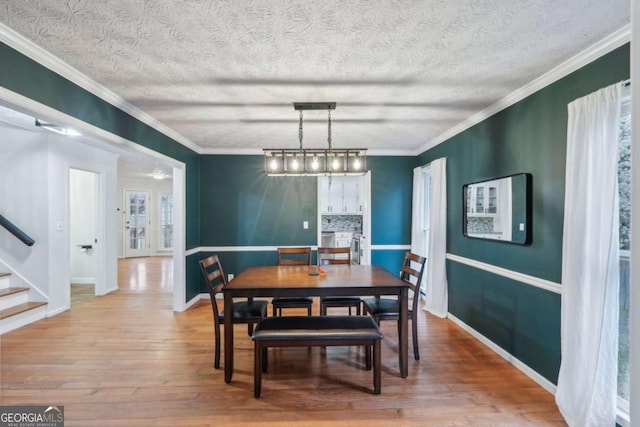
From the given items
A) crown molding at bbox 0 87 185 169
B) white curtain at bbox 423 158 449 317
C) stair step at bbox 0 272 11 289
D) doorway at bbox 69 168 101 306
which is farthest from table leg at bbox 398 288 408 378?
doorway at bbox 69 168 101 306

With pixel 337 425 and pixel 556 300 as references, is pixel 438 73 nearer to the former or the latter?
pixel 556 300

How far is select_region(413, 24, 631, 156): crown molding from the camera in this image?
1840 mm

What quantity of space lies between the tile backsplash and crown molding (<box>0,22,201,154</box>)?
476 centimetres

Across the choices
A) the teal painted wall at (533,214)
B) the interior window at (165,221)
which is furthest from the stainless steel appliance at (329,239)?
the interior window at (165,221)

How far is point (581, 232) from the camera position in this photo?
197cm

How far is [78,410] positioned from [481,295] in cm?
364

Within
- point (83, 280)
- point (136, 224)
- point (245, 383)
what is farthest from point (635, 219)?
point (136, 224)

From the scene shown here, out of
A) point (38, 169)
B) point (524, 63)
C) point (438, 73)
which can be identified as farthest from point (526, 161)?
point (38, 169)

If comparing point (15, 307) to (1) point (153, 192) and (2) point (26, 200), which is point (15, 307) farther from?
(1) point (153, 192)

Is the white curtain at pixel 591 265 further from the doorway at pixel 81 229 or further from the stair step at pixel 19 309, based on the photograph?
the doorway at pixel 81 229

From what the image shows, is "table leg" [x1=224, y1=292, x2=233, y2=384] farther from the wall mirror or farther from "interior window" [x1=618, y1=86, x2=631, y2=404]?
"interior window" [x1=618, y1=86, x2=631, y2=404]

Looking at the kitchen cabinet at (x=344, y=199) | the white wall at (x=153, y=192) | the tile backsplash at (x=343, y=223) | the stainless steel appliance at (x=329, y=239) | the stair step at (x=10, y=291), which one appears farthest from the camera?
the white wall at (x=153, y=192)

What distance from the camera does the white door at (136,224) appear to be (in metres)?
8.62

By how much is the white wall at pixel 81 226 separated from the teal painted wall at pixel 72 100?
116 inches
